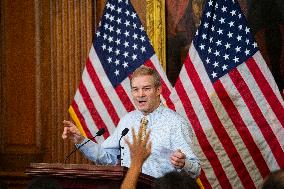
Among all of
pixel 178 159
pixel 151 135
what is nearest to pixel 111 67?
pixel 151 135

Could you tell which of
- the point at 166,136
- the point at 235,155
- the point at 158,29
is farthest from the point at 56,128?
the point at 166,136

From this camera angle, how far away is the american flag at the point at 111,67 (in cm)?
593

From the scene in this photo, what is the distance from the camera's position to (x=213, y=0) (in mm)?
5691

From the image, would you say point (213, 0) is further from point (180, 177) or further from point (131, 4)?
point (180, 177)

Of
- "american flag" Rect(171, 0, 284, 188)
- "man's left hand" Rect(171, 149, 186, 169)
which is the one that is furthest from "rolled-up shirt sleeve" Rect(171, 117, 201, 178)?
"american flag" Rect(171, 0, 284, 188)

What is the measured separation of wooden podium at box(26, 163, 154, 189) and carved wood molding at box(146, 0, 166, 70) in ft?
8.60

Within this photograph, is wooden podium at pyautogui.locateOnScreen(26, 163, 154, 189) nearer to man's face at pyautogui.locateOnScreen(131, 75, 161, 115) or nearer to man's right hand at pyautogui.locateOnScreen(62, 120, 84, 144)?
man's right hand at pyautogui.locateOnScreen(62, 120, 84, 144)

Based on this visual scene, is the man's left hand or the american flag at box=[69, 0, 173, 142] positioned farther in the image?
the american flag at box=[69, 0, 173, 142]

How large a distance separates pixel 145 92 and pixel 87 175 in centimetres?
100

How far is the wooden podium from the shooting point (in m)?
3.59

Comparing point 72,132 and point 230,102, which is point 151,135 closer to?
point 72,132

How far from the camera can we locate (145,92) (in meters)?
4.51

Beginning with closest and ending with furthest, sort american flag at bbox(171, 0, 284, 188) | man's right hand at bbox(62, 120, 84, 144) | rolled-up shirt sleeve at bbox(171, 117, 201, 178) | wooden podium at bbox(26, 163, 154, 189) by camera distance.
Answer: wooden podium at bbox(26, 163, 154, 189)
rolled-up shirt sleeve at bbox(171, 117, 201, 178)
man's right hand at bbox(62, 120, 84, 144)
american flag at bbox(171, 0, 284, 188)

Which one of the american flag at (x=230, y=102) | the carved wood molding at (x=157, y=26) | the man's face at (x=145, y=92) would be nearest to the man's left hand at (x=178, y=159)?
the man's face at (x=145, y=92)
